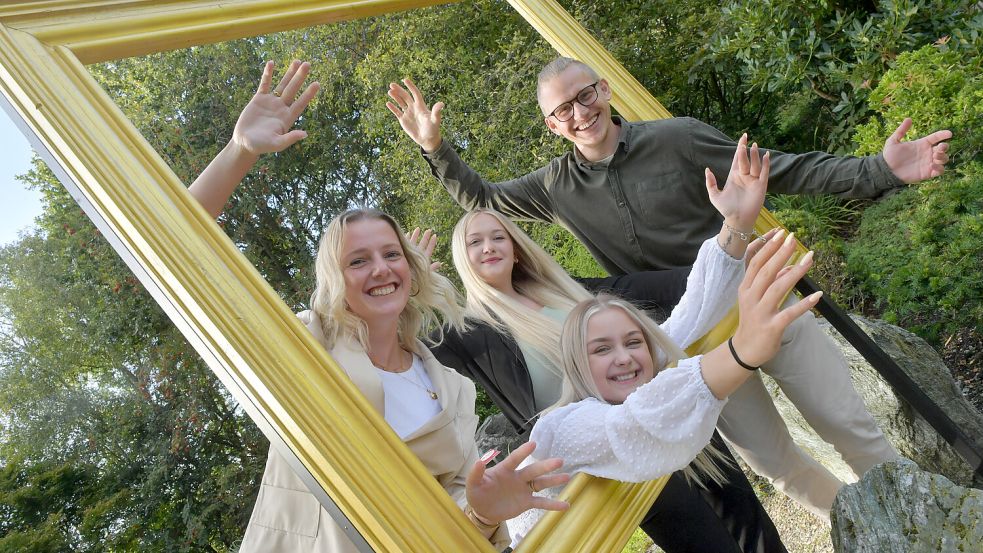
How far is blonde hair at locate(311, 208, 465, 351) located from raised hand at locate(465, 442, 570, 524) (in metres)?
0.25

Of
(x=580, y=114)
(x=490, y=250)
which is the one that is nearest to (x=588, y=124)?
(x=580, y=114)

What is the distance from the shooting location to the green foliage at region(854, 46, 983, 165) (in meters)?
2.09

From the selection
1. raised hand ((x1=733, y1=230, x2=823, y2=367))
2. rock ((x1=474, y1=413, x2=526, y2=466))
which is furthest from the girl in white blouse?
rock ((x1=474, y1=413, x2=526, y2=466))

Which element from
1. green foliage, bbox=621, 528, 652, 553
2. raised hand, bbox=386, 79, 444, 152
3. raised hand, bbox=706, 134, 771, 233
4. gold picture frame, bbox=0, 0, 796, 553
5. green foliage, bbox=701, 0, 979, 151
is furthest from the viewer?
green foliage, bbox=701, 0, 979, 151

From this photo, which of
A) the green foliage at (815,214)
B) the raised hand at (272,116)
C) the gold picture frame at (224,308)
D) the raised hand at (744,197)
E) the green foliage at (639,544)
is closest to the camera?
the gold picture frame at (224,308)

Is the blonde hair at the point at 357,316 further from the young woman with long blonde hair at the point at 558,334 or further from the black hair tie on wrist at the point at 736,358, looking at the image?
the black hair tie on wrist at the point at 736,358

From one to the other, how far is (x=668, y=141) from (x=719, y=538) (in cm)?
62

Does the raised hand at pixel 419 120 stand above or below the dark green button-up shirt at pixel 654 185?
above

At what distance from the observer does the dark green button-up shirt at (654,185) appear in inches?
49.6

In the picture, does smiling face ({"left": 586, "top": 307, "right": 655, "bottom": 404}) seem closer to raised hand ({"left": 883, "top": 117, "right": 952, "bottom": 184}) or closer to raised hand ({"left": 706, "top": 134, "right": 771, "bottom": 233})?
raised hand ({"left": 706, "top": 134, "right": 771, "bottom": 233})

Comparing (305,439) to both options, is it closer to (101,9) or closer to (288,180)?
(101,9)

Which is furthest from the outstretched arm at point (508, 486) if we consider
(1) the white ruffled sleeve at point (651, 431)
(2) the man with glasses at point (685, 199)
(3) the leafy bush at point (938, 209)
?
(3) the leafy bush at point (938, 209)

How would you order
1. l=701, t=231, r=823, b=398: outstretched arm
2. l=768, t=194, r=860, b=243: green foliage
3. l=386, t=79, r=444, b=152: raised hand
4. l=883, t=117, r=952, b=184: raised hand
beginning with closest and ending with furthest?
l=701, t=231, r=823, b=398: outstretched arm < l=883, t=117, r=952, b=184: raised hand < l=386, t=79, r=444, b=152: raised hand < l=768, t=194, r=860, b=243: green foliage

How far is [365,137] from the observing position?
1300 mm
